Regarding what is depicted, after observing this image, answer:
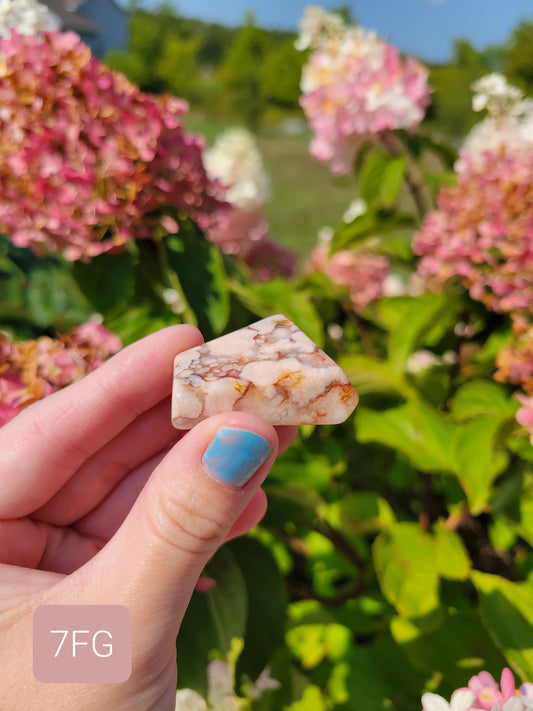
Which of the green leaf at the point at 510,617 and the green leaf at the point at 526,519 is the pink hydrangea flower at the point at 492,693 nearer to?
the green leaf at the point at 510,617

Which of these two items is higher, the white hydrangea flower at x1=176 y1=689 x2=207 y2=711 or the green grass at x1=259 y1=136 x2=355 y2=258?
the white hydrangea flower at x1=176 y1=689 x2=207 y2=711

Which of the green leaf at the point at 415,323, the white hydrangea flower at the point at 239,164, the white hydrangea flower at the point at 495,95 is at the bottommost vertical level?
the green leaf at the point at 415,323

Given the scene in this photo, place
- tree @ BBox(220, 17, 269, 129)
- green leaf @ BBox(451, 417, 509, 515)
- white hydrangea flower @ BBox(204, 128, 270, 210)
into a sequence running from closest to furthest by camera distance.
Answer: green leaf @ BBox(451, 417, 509, 515) < white hydrangea flower @ BBox(204, 128, 270, 210) < tree @ BBox(220, 17, 269, 129)

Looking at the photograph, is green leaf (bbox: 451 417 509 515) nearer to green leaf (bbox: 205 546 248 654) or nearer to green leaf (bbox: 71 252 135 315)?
green leaf (bbox: 205 546 248 654)

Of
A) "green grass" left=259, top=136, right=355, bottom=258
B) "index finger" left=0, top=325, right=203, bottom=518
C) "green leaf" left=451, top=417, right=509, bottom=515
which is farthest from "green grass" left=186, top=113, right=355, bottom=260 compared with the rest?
"index finger" left=0, top=325, right=203, bottom=518

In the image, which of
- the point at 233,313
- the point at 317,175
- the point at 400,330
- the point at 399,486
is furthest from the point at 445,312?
the point at 317,175

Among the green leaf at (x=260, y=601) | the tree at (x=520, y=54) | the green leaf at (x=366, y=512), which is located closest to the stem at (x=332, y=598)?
the green leaf at (x=366, y=512)

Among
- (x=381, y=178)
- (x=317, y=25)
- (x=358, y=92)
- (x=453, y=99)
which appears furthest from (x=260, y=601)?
(x=453, y=99)
